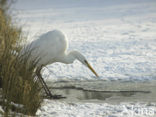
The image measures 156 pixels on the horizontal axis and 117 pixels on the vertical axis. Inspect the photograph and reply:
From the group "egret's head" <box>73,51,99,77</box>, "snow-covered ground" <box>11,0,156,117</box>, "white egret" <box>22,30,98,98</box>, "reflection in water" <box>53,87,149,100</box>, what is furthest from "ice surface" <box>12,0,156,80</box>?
"egret's head" <box>73,51,99,77</box>

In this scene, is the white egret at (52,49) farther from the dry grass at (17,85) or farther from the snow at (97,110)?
the dry grass at (17,85)

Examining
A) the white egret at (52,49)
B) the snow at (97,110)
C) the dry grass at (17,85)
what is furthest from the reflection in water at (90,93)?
the dry grass at (17,85)

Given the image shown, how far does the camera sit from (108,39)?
36.8ft

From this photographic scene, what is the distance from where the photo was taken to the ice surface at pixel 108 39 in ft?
23.6

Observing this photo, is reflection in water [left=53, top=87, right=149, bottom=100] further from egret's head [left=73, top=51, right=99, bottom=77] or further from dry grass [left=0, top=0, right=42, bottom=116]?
dry grass [left=0, top=0, right=42, bottom=116]

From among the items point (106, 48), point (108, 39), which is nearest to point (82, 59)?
point (106, 48)

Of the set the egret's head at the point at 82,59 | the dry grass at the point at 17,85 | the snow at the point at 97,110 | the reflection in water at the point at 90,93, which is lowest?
the snow at the point at 97,110

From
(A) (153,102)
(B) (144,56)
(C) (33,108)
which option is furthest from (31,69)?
(B) (144,56)

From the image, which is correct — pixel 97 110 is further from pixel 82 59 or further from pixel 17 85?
pixel 82 59

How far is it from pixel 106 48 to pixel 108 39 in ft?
5.10

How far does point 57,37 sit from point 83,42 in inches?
188

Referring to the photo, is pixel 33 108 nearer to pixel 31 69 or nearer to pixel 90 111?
pixel 31 69

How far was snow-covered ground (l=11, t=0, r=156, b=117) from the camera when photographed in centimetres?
456

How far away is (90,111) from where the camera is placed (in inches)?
174
